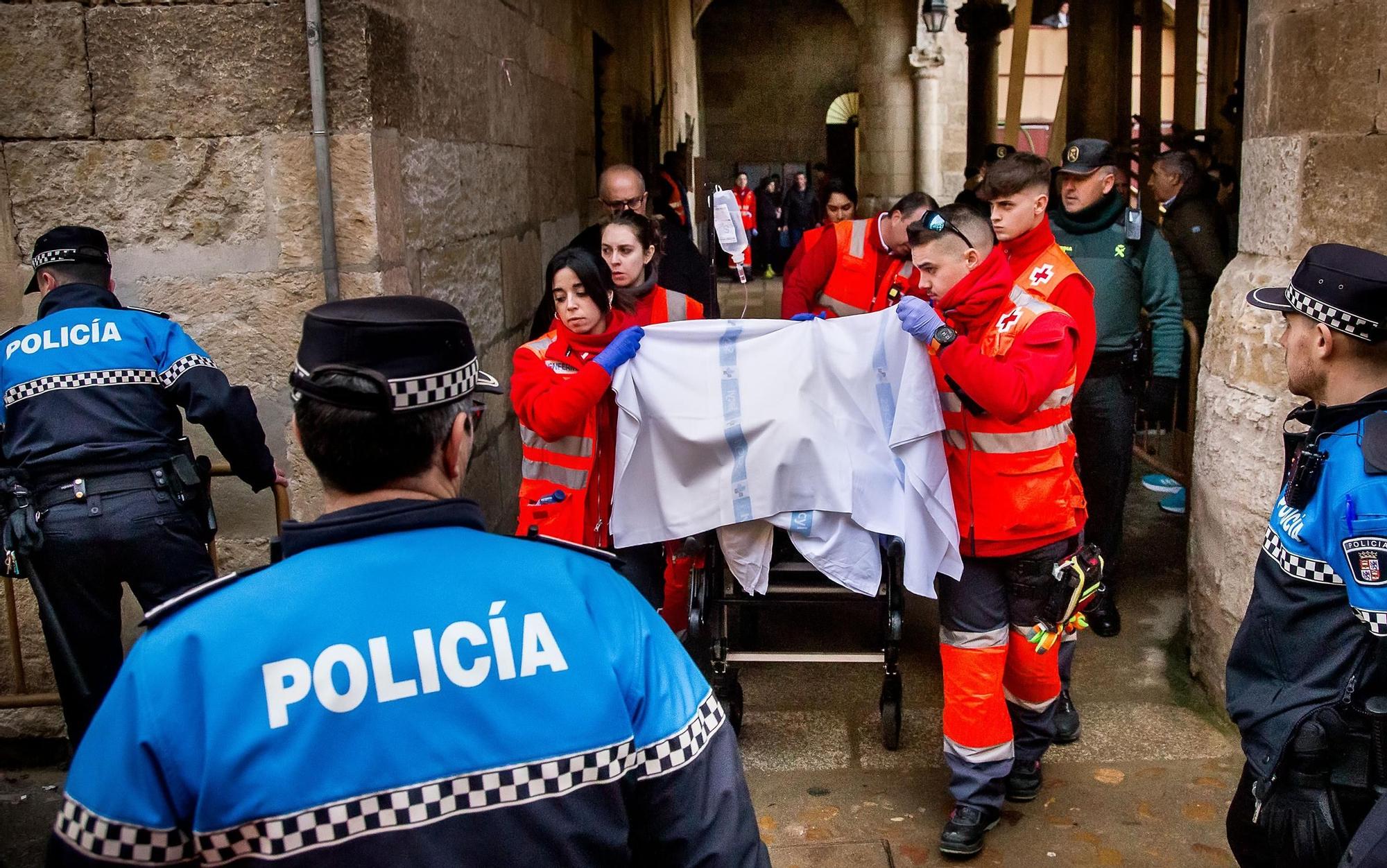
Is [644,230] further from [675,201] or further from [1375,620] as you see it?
[675,201]

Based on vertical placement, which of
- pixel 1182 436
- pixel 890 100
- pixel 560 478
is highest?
pixel 890 100

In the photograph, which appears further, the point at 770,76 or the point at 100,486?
the point at 770,76

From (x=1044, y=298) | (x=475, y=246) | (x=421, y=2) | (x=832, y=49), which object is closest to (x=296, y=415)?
(x=1044, y=298)

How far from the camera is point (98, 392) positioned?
3.35 meters

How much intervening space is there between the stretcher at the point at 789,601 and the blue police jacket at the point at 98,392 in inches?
56.7

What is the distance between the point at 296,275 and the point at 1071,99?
7594 millimetres

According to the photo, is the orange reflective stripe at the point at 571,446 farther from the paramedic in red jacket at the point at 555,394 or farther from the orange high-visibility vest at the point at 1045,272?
the orange high-visibility vest at the point at 1045,272

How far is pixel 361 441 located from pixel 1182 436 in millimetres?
5038

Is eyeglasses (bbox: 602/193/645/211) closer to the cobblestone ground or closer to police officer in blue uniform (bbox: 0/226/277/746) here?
the cobblestone ground

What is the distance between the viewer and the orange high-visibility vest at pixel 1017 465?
Answer: 3346 mm

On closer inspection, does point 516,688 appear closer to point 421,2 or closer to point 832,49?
point 421,2

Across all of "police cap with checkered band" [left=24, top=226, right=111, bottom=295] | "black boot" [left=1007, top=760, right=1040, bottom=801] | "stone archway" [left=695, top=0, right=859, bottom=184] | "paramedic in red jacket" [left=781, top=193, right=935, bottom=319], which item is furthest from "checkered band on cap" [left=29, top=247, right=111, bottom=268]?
"stone archway" [left=695, top=0, right=859, bottom=184]

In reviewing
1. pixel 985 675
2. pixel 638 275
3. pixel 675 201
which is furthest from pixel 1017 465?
pixel 675 201

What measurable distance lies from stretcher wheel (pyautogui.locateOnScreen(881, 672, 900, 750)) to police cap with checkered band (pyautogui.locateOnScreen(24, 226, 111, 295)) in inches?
104
